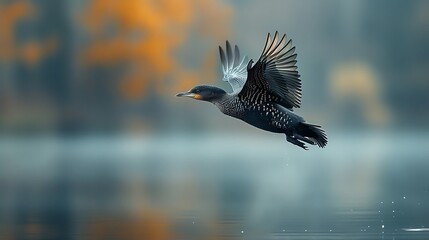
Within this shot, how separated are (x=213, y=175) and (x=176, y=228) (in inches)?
232

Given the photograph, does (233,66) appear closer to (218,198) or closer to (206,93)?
(206,93)

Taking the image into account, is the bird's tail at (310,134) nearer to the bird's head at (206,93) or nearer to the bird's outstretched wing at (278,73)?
the bird's outstretched wing at (278,73)

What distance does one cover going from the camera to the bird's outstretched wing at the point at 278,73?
737 cm

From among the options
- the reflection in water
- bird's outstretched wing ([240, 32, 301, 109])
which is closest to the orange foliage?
the reflection in water

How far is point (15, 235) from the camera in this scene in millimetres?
7977

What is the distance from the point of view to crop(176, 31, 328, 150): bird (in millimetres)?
7367

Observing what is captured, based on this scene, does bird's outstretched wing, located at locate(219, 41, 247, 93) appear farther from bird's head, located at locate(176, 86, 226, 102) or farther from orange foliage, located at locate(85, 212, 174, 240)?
orange foliage, located at locate(85, 212, 174, 240)

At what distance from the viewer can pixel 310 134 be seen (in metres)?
7.38

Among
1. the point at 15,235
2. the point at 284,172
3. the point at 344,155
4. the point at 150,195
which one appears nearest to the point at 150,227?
the point at 15,235

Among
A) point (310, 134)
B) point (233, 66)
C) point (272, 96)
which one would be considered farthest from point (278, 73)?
point (233, 66)

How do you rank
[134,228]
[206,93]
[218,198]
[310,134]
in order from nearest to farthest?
[310,134] < [206,93] < [134,228] < [218,198]

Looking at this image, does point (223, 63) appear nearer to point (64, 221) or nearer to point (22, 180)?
point (64, 221)

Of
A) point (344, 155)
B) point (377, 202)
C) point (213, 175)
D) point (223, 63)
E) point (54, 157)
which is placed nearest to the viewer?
point (223, 63)

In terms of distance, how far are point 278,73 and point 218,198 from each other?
3.12 m
